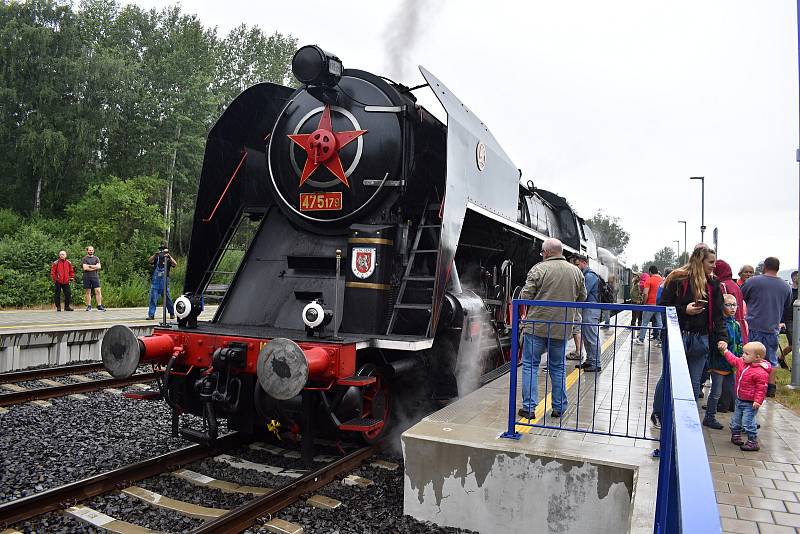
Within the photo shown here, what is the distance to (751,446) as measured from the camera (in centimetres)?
448

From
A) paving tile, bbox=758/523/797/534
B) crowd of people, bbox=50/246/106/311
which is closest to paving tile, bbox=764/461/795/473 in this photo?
paving tile, bbox=758/523/797/534

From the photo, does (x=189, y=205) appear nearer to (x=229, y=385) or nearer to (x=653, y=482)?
(x=229, y=385)

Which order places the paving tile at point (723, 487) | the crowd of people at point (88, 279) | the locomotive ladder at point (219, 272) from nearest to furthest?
the paving tile at point (723, 487) → the locomotive ladder at point (219, 272) → the crowd of people at point (88, 279)

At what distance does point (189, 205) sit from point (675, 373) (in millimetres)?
32686

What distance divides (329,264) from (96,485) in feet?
7.86

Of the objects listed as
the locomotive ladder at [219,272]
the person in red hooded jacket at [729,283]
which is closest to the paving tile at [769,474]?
the person in red hooded jacket at [729,283]

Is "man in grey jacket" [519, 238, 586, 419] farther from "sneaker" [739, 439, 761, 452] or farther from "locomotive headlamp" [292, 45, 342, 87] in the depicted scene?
"locomotive headlamp" [292, 45, 342, 87]

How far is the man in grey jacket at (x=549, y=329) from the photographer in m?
4.61

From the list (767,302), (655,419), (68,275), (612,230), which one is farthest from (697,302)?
(612,230)

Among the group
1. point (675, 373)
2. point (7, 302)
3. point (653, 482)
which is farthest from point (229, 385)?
point (7, 302)

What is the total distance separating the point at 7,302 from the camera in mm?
14289

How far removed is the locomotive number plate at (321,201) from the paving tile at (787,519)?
3.74 metres

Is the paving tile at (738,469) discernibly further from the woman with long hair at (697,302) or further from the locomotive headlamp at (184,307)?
the locomotive headlamp at (184,307)

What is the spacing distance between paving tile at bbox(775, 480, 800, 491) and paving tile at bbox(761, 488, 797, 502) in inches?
2.8
